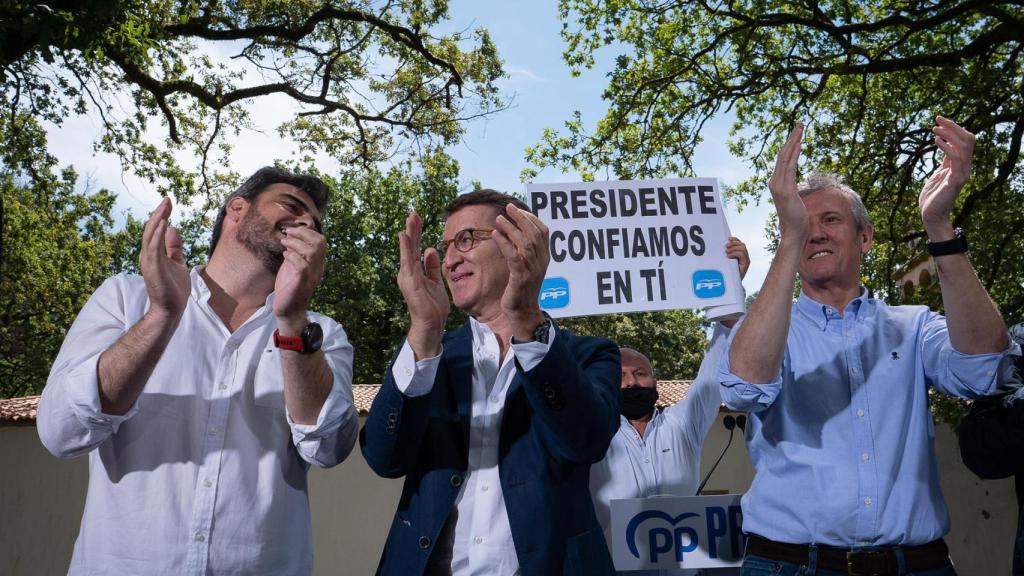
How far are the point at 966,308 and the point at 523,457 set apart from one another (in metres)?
1.16

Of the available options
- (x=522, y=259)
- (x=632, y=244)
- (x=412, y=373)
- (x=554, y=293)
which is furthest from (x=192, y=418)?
(x=632, y=244)

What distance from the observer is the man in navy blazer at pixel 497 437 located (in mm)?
2008

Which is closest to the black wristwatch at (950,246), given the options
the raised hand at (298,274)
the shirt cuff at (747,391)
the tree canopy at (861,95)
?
the shirt cuff at (747,391)

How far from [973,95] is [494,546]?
8822 millimetres

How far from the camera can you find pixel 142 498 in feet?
7.05

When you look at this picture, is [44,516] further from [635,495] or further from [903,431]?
[903,431]

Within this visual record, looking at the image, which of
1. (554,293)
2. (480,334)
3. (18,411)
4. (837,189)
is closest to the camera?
(480,334)

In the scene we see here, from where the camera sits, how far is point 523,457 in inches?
84.2

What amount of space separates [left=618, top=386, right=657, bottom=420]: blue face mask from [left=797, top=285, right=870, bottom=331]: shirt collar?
2.17 m

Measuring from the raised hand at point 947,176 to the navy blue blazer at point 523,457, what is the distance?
93 cm

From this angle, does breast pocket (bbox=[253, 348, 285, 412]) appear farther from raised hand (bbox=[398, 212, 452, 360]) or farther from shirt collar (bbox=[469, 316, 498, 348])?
shirt collar (bbox=[469, 316, 498, 348])

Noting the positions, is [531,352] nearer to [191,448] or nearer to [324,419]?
[324,419]

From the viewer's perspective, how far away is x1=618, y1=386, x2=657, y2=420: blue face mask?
184 inches

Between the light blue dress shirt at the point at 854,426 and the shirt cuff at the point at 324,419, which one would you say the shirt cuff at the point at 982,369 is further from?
the shirt cuff at the point at 324,419
